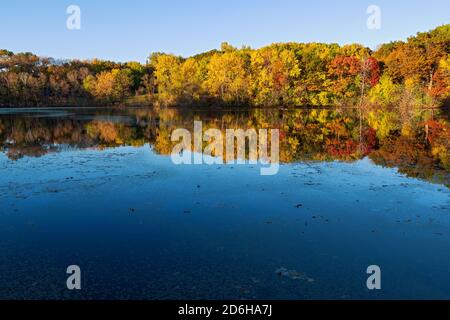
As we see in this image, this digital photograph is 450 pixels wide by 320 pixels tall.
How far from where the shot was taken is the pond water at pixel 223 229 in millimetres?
5660

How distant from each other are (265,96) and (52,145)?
160ft

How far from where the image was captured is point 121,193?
10.9m

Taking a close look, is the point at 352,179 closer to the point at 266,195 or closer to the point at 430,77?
the point at 266,195

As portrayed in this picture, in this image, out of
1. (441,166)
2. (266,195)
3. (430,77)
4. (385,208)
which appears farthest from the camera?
(430,77)

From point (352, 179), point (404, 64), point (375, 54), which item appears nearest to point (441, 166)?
point (352, 179)

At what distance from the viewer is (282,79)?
2474 inches
